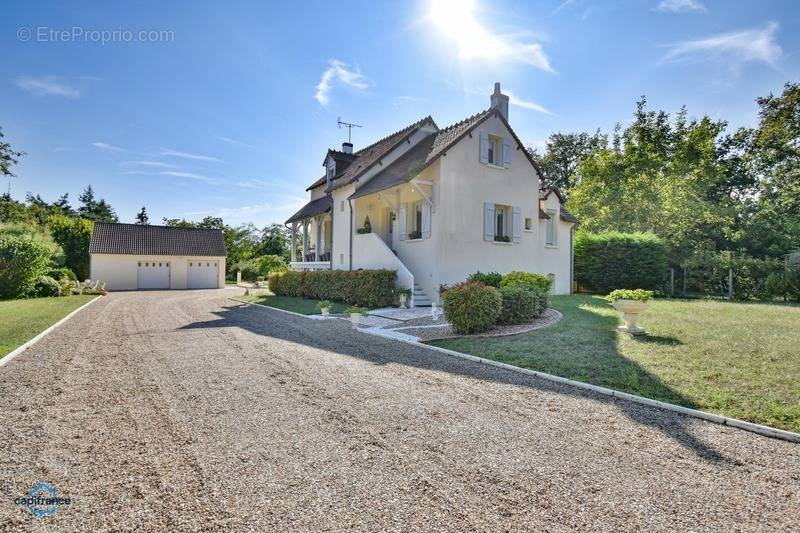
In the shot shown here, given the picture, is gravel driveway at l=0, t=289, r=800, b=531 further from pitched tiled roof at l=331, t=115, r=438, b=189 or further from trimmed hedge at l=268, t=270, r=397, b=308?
pitched tiled roof at l=331, t=115, r=438, b=189

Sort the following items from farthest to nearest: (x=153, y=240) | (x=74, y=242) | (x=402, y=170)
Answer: (x=74, y=242)
(x=153, y=240)
(x=402, y=170)

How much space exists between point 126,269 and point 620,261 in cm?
3300

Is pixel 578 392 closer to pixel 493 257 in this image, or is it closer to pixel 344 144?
pixel 493 257

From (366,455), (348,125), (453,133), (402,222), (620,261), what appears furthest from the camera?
(348,125)

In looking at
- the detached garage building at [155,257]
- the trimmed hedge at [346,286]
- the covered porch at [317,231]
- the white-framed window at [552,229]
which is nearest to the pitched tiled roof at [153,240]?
the detached garage building at [155,257]

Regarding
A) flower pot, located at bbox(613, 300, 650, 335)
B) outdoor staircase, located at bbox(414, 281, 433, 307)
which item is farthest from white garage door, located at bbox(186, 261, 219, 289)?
flower pot, located at bbox(613, 300, 650, 335)

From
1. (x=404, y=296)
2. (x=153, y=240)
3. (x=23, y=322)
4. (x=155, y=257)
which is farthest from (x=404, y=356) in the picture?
(x=153, y=240)

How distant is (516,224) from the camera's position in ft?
57.1

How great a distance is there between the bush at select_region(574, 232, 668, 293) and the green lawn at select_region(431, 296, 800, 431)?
10308 millimetres

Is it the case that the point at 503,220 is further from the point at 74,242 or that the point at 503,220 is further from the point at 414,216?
the point at 74,242

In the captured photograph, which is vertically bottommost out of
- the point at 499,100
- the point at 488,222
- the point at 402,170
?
the point at 488,222

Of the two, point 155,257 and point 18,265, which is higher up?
point 155,257

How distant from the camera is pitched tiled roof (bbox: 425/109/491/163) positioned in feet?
50.9

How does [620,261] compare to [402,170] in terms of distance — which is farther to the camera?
[620,261]
